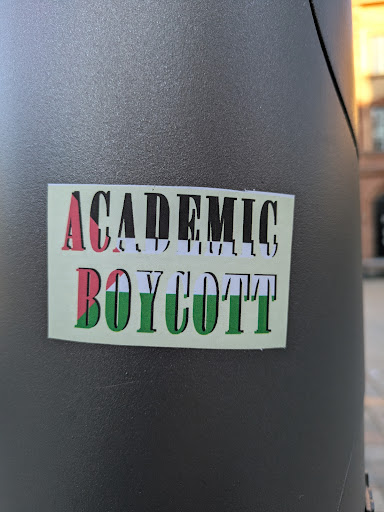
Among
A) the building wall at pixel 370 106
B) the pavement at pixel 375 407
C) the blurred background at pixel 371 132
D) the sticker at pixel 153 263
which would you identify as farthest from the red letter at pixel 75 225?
the building wall at pixel 370 106

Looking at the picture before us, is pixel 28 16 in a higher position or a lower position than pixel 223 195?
higher

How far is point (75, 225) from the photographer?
1.17 metres

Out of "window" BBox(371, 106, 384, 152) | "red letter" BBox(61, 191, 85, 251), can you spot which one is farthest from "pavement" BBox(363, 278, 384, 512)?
"window" BBox(371, 106, 384, 152)

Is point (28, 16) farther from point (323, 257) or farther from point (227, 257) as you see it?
point (323, 257)

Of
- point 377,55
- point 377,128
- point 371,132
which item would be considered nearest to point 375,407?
point 371,132

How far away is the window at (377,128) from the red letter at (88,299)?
21.0 m

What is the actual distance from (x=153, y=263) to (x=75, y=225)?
0.21 meters

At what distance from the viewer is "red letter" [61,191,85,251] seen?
1168 millimetres

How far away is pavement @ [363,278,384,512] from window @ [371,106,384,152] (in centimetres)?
1365

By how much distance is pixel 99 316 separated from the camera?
3.84 feet

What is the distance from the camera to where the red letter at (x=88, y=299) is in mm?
1167

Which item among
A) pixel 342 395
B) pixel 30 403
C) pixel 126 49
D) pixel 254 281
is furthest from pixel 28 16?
pixel 342 395

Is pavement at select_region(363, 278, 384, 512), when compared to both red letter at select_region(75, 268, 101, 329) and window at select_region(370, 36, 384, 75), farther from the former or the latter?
window at select_region(370, 36, 384, 75)

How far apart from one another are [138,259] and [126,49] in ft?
1.63
